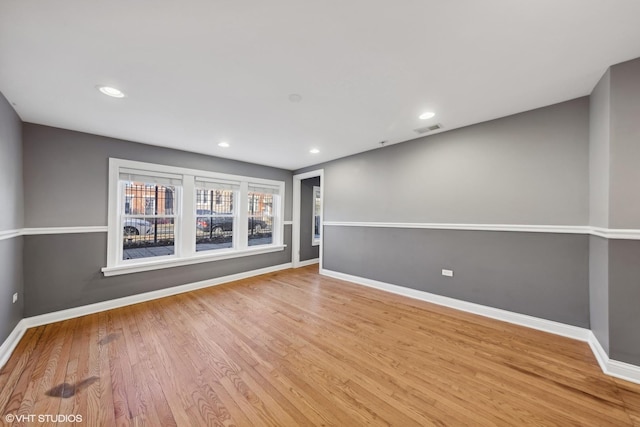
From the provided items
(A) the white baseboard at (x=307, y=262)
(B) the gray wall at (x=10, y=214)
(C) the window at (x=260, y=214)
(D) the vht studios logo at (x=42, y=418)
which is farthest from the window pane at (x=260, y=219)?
(D) the vht studios logo at (x=42, y=418)

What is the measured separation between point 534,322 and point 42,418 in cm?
429

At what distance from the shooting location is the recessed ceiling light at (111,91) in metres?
2.06

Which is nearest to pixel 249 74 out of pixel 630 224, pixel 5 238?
pixel 5 238

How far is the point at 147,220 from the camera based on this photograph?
3.76 metres

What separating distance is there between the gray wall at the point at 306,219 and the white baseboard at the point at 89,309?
1.72 meters

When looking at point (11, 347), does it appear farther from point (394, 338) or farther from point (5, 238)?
point (394, 338)

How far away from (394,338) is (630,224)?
213cm

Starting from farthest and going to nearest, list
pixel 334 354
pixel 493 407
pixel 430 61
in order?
pixel 334 354 → pixel 430 61 → pixel 493 407

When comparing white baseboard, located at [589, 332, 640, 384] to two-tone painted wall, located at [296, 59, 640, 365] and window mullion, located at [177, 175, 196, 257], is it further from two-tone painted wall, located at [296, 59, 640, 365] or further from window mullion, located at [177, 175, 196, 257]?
window mullion, located at [177, 175, 196, 257]

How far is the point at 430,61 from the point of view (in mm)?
1761

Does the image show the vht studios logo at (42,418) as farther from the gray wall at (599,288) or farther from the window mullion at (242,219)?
the gray wall at (599,288)

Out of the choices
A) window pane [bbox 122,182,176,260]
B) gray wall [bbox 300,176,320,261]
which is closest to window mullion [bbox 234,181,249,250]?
window pane [bbox 122,182,176,260]

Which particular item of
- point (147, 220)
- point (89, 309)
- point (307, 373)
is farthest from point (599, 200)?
point (89, 309)

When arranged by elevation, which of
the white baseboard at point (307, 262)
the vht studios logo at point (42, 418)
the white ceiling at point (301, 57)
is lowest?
the vht studios logo at point (42, 418)
